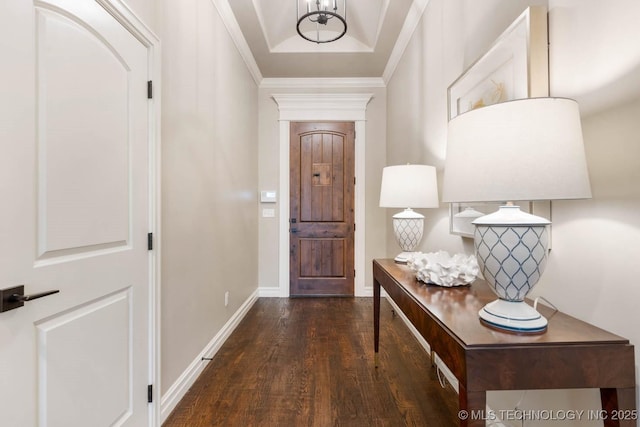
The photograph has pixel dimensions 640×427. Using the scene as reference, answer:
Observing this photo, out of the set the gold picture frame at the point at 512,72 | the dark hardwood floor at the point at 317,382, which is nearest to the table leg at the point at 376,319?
the dark hardwood floor at the point at 317,382

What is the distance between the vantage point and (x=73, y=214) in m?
1.07

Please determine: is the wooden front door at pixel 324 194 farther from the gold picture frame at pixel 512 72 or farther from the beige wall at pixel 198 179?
the gold picture frame at pixel 512 72

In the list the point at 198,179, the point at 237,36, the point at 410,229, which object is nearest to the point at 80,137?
the point at 198,179

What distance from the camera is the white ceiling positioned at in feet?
8.66

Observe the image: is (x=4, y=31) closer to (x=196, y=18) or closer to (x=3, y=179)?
(x=3, y=179)

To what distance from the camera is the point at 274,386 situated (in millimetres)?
1870

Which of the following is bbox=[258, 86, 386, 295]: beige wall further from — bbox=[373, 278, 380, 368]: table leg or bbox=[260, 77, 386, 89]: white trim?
bbox=[373, 278, 380, 368]: table leg

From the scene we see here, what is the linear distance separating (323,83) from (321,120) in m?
0.48

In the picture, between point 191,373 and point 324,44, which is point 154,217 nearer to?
point 191,373

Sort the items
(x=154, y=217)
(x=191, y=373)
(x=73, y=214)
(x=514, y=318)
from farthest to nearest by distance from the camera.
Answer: (x=191, y=373), (x=154, y=217), (x=73, y=214), (x=514, y=318)

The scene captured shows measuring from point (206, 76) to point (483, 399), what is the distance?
2424 millimetres

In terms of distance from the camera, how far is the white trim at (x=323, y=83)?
3805mm

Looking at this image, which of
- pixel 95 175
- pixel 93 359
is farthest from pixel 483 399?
pixel 95 175

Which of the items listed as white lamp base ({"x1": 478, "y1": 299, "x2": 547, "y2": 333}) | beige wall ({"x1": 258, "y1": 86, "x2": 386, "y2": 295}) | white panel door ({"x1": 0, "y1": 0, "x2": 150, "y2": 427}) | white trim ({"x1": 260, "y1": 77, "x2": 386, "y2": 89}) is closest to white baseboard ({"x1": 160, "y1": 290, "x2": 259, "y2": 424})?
white panel door ({"x1": 0, "y1": 0, "x2": 150, "y2": 427})
